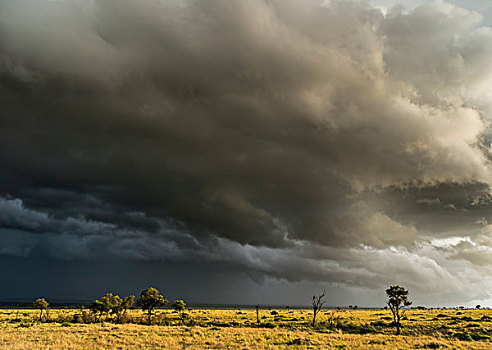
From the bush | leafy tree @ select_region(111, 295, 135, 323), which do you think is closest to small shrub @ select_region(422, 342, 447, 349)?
the bush

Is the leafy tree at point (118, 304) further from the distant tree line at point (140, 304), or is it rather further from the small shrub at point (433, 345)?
the small shrub at point (433, 345)

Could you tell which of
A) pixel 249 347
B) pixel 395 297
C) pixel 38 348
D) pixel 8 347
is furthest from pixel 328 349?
pixel 395 297

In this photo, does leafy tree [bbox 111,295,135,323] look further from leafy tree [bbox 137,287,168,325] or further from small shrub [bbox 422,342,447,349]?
small shrub [bbox 422,342,447,349]

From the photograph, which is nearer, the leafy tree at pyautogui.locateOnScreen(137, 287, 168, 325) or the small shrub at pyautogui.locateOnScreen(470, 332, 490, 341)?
the small shrub at pyautogui.locateOnScreen(470, 332, 490, 341)

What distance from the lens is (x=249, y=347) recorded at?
120 feet

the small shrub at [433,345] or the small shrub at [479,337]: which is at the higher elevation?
the small shrub at [433,345]

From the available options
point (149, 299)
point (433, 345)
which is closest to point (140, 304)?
point (149, 299)

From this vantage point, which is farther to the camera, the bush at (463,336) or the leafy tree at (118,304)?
the leafy tree at (118,304)

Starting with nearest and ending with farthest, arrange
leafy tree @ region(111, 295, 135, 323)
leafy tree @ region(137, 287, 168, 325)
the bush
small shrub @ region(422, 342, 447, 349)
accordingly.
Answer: small shrub @ region(422, 342, 447, 349)
the bush
leafy tree @ region(111, 295, 135, 323)
leafy tree @ region(137, 287, 168, 325)

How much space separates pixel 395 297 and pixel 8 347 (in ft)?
201

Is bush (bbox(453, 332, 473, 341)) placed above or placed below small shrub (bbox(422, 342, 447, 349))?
below

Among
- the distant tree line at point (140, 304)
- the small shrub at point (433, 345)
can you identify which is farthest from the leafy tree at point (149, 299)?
the small shrub at point (433, 345)

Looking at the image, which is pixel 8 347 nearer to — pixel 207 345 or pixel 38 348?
pixel 38 348

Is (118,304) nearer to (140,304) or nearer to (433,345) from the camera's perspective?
(140,304)
